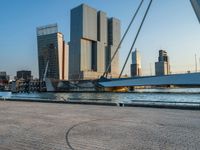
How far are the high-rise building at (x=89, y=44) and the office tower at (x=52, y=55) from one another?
692 centimetres

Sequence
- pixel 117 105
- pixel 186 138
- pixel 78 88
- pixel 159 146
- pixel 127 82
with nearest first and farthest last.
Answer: pixel 159 146 < pixel 186 138 < pixel 117 105 < pixel 127 82 < pixel 78 88

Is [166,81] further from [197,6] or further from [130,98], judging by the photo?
[197,6]

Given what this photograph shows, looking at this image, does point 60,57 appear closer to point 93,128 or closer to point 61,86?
point 61,86

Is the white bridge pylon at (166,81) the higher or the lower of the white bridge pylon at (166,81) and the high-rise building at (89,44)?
the lower

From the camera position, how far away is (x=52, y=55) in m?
136

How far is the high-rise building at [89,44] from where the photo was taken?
129375 mm

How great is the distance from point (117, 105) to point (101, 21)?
13470 cm

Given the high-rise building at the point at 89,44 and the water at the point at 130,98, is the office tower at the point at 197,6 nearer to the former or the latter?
the water at the point at 130,98

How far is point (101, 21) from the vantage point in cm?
14750

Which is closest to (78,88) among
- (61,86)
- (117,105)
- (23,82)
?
(61,86)

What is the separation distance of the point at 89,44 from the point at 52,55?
19822 mm

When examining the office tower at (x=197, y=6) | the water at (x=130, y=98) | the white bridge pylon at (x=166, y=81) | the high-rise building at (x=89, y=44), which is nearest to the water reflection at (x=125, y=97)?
the water at (x=130, y=98)

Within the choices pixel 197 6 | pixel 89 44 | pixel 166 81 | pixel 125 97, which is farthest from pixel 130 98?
pixel 89 44

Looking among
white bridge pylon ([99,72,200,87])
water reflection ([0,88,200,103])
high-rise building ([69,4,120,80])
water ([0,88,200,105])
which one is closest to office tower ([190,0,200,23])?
water ([0,88,200,105])
